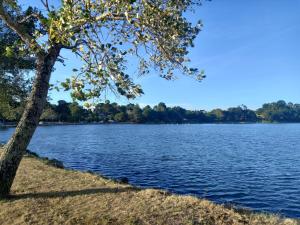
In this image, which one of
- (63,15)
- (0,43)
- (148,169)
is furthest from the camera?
(148,169)

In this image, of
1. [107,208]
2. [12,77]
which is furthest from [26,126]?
[12,77]

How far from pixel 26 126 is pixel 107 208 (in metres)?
4.35

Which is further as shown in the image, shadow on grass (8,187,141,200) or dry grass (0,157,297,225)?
shadow on grass (8,187,141,200)

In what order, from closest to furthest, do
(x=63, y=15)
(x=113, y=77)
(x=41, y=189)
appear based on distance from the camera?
(x=63, y=15)
(x=113, y=77)
(x=41, y=189)

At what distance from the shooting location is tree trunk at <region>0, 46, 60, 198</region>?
13844mm

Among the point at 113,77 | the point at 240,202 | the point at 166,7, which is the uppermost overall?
the point at 166,7

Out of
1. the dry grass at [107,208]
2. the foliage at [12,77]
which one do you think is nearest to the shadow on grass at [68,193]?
the dry grass at [107,208]

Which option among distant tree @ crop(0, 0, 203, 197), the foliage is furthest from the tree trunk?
the foliage

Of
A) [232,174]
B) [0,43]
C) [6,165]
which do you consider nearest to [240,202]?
[232,174]

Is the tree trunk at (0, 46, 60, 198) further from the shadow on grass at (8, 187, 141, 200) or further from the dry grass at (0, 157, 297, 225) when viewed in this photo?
the dry grass at (0, 157, 297, 225)

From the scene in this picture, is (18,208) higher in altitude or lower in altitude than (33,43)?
lower

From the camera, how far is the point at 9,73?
32688 mm

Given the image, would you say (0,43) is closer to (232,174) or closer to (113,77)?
(113,77)

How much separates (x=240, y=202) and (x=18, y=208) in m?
16.5
